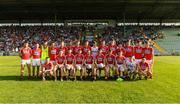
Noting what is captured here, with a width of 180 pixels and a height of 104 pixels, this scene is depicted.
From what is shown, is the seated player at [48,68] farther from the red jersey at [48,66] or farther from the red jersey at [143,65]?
the red jersey at [143,65]

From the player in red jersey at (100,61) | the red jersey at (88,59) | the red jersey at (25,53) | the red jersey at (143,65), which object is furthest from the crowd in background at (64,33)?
the red jersey at (88,59)

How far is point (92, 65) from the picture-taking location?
55.6ft

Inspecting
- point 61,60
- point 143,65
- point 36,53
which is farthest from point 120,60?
point 36,53

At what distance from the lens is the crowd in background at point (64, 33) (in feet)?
→ 184

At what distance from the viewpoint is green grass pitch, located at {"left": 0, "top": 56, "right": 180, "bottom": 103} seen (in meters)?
12.0

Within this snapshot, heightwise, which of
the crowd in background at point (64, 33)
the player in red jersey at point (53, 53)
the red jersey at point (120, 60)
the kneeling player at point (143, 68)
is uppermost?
the crowd in background at point (64, 33)

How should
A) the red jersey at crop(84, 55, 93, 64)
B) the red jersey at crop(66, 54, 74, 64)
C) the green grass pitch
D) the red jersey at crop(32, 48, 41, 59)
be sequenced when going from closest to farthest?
1. the green grass pitch
2. the red jersey at crop(66, 54, 74, 64)
3. the red jersey at crop(84, 55, 93, 64)
4. the red jersey at crop(32, 48, 41, 59)

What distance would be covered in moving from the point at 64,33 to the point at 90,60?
41.7 meters

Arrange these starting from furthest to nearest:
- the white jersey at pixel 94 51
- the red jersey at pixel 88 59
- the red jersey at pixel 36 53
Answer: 1. the red jersey at pixel 36 53
2. the white jersey at pixel 94 51
3. the red jersey at pixel 88 59

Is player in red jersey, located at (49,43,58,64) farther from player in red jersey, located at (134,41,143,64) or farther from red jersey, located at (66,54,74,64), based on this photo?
player in red jersey, located at (134,41,143,64)

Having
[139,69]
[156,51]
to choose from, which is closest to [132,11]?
[156,51]

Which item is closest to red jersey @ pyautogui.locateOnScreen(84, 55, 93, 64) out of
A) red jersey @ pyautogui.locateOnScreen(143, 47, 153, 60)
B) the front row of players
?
the front row of players

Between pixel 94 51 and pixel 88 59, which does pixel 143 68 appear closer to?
pixel 94 51

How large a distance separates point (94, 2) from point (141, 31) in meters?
14.2
